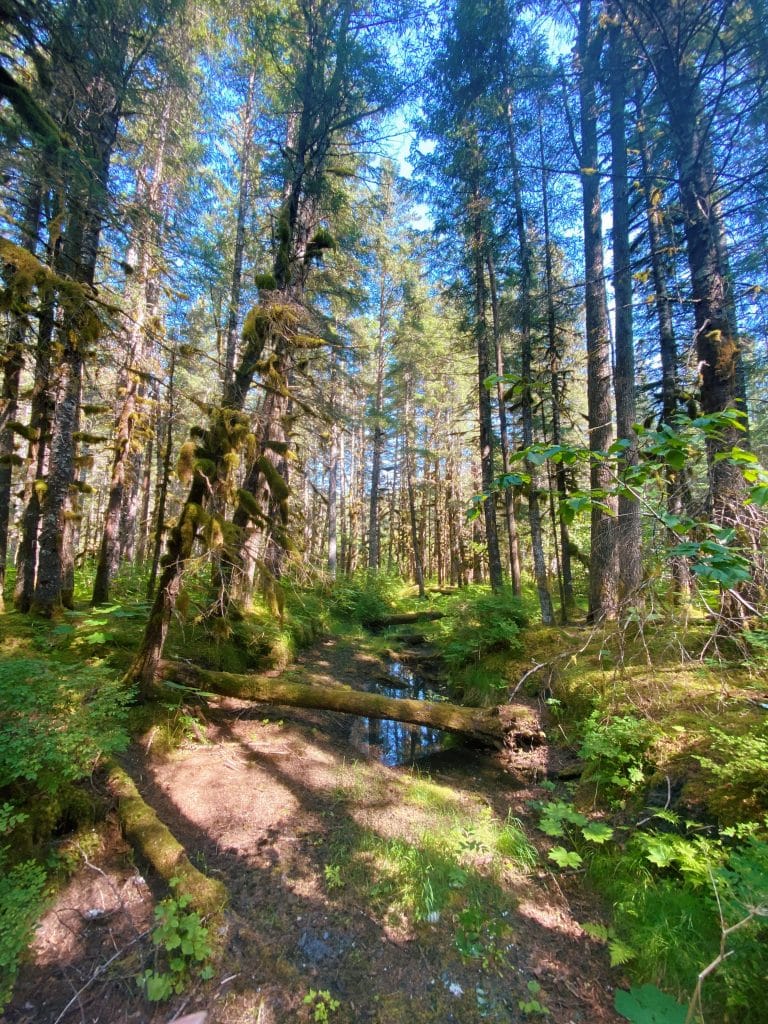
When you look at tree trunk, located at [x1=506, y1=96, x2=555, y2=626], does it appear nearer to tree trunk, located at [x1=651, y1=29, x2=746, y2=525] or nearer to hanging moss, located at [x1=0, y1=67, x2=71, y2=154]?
tree trunk, located at [x1=651, y1=29, x2=746, y2=525]

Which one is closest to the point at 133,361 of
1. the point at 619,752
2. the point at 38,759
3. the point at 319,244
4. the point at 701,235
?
the point at 319,244

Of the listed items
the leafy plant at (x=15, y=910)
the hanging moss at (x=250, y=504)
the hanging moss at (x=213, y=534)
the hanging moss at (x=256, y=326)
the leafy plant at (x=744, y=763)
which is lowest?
the leafy plant at (x=15, y=910)

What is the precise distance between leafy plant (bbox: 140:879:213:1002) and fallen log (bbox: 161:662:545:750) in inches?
110

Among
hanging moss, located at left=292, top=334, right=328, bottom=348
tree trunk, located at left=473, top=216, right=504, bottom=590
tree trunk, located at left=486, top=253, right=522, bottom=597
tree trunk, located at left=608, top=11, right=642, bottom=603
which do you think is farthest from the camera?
tree trunk, located at left=473, top=216, right=504, bottom=590

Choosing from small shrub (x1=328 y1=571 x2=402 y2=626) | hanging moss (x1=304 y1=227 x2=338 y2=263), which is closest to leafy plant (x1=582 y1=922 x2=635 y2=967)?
small shrub (x1=328 y1=571 x2=402 y2=626)

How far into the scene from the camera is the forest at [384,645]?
8.29 ft

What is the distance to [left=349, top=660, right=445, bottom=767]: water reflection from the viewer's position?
593 centimetres

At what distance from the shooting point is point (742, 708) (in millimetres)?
3982

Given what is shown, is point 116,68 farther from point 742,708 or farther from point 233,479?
point 742,708

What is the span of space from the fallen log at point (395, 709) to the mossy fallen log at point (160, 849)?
1.83 metres

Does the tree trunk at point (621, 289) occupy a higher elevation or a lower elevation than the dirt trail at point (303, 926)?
higher

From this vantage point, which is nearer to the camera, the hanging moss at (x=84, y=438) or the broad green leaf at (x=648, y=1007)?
the broad green leaf at (x=648, y=1007)

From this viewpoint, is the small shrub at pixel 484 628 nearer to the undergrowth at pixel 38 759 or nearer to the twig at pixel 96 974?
the undergrowth at pixel 38 759

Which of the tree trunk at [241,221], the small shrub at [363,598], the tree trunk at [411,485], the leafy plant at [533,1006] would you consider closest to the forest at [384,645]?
the leafy plant at [533,1006]
